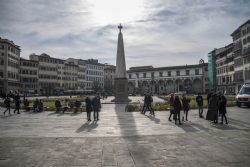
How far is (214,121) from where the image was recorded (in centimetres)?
1648

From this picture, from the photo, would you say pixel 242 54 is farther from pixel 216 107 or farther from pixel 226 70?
pixel 216 107

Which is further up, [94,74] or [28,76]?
[94,74]

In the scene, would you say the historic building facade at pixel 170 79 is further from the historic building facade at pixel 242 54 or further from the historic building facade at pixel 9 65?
the historic building facade at pixel 9 65

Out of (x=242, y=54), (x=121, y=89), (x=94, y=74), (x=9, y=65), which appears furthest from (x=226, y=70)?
(x=94, y=74)

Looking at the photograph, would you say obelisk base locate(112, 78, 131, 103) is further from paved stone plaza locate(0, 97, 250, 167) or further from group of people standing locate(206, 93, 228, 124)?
paved stone plaza locate(0, 97, 250, 167)

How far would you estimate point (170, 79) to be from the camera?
123688mm

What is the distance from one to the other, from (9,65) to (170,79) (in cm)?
6624

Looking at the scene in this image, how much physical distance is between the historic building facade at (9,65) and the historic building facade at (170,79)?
155 feet

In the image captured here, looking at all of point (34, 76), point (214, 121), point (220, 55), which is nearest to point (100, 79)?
point (34, 76)

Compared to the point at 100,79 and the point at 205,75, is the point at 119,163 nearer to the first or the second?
the point at 205,75

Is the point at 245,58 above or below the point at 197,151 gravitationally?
above

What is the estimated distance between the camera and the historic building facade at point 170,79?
11575 cm

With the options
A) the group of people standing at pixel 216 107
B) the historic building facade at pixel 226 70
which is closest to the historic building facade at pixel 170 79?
the historic building facade at pixel 226 70

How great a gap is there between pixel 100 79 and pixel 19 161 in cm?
13981
